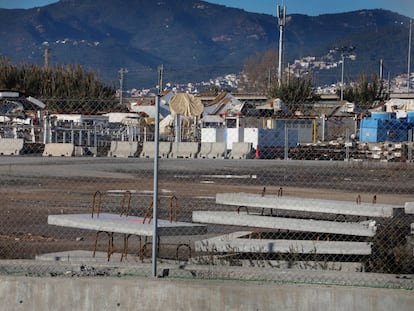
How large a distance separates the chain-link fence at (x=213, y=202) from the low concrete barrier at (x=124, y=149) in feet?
0.24

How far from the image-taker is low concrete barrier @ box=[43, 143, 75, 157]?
1711 inches

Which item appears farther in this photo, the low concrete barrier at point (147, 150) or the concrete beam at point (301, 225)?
the low concrete barrier at point (147, 150)

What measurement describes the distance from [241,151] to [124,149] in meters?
5.28

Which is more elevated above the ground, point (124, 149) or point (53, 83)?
point (53, 83)

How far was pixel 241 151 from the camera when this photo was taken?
143 ft

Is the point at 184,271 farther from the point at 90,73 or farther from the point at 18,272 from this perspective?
the point at 90,73

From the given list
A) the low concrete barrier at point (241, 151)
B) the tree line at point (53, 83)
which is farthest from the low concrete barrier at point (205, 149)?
the tree line at point (53, 83)

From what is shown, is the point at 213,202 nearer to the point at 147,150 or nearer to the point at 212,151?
the point at 147,150

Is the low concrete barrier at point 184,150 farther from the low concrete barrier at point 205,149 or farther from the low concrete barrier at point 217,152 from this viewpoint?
the low concrete barrier at point 217,152

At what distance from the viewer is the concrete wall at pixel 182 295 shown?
30.1 ft

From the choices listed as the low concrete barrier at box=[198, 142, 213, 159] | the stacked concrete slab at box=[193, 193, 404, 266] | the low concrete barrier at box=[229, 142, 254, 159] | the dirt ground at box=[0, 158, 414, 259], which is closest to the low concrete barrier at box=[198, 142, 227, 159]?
the low concrete barrier at box=[198, 142, 213, 159]

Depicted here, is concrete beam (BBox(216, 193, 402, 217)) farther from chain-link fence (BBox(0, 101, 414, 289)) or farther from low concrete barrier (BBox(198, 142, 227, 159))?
low concrete barrier (BBox(198, 142, 227, 159))

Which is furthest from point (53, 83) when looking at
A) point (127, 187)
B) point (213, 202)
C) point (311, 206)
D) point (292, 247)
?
point (292, 247)

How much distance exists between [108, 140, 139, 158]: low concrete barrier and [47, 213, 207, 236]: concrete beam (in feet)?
98.0
